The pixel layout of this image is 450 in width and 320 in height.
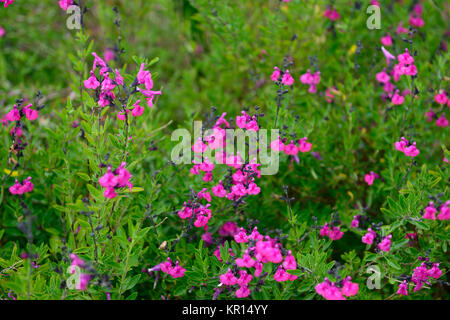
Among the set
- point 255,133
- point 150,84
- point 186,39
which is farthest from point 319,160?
point 186,39

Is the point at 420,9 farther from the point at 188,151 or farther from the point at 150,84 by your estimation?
the point at 150,84

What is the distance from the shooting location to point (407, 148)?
7.25 feet

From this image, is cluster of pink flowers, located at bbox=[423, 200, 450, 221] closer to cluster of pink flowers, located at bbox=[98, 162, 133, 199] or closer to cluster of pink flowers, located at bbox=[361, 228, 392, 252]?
cluster of pink flowers, located at bbox=[361, 228, 392, 252]

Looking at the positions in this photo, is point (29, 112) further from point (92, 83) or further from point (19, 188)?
point (92, 83)

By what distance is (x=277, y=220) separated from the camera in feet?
9.13

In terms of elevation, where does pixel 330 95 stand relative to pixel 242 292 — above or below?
above

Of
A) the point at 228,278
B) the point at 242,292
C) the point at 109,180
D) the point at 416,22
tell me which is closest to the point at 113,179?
the point at 109,180

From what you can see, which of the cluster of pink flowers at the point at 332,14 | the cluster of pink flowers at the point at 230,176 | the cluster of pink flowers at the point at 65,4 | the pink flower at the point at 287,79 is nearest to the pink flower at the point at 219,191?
the cluster of pink flowers at the point at 230,176

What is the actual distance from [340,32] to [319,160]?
1.10 m

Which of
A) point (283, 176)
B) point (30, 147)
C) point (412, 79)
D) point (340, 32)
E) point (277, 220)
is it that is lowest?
point (277, 220)

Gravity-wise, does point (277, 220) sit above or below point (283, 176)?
below

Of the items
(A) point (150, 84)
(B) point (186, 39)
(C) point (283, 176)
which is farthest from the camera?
(B) point (186, 39)

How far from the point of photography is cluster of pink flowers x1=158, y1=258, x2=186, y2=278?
202 cm

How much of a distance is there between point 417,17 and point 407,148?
5.89 feet
